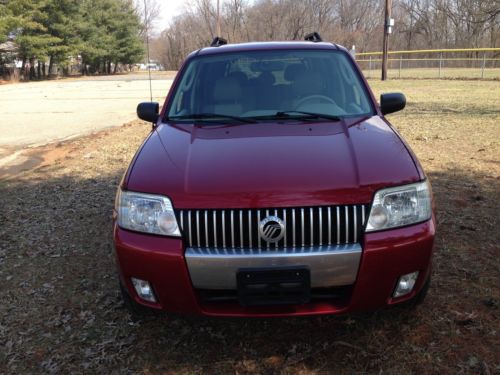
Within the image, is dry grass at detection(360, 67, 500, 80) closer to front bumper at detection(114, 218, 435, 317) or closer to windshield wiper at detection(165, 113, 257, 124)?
windshield wiper at detection(165, 113, 257, 124)

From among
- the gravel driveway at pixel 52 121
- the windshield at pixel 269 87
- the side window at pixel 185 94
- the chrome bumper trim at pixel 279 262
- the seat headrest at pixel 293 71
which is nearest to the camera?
the chrome bumper trim at pixel 279 262

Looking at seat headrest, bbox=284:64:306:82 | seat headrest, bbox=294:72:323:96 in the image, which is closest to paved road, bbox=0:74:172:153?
seat headrest, bbox=284:64:306:82

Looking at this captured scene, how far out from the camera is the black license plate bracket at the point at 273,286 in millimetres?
2311

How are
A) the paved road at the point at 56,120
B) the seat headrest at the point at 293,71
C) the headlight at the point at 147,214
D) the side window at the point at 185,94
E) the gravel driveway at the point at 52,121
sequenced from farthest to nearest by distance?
the paved road at the point at 56,120 < the gravel driveway at the point at 52,121 < the seat headrest at the point at 293,71 < the side window at the point at 185,94 < the headlight at the point at 147,214

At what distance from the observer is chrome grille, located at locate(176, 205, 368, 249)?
7.70 feet

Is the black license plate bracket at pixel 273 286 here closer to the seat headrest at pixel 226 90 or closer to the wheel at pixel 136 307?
the wheel at pixel 136 307

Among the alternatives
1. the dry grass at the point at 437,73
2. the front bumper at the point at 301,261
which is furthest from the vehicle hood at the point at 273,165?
the dry grass at the point at 437,73

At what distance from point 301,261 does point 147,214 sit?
81 cm

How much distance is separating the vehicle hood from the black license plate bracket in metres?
0.32

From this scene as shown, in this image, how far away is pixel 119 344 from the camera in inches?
113

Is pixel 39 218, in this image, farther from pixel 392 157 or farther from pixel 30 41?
pixel 30 41

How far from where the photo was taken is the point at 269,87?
376cm

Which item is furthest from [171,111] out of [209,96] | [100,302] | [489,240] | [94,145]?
[94,145]

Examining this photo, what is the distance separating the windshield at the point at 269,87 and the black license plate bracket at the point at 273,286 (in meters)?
1.40
